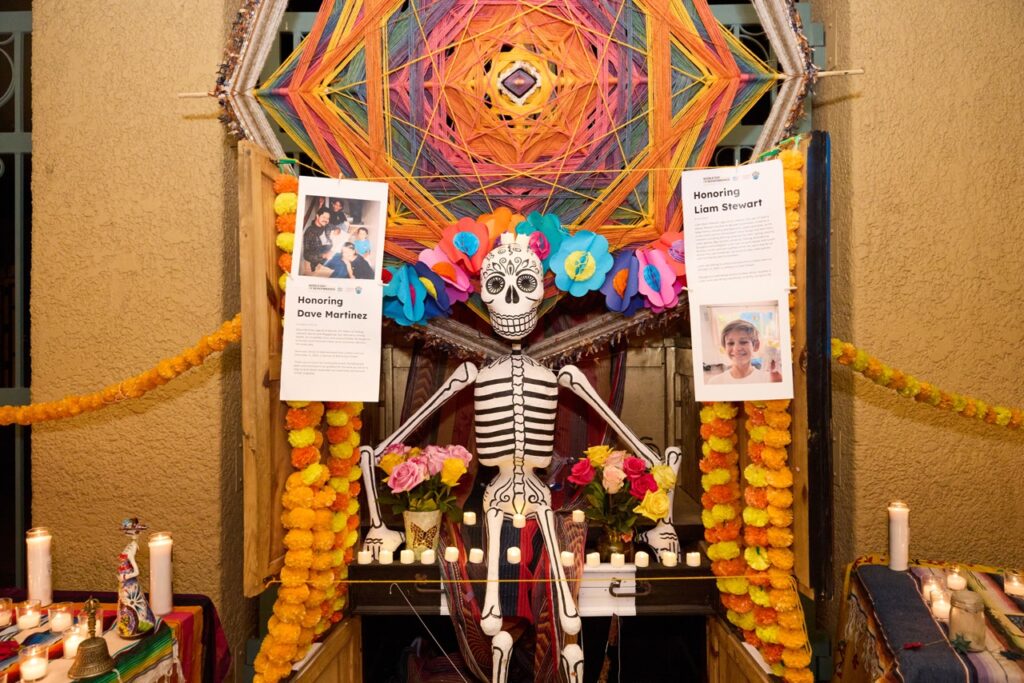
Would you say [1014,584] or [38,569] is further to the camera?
[38,569]

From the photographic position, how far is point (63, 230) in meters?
2.59

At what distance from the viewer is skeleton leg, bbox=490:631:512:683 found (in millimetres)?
2047

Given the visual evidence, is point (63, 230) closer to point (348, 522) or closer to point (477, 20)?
point (348, 522)

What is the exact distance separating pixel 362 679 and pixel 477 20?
2.70 meters

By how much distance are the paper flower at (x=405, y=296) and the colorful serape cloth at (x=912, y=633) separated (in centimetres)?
187

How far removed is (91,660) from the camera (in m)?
1.55

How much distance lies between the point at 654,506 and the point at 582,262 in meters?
0.93

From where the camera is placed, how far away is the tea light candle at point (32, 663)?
1.54m

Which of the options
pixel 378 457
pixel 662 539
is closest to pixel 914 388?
pixel 662 539

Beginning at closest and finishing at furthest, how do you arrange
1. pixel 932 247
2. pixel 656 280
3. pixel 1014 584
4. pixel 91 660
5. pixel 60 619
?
pixel 91 660
pixel 60 619
pixel 1014 584
pixel 656 280
pixel 932 247

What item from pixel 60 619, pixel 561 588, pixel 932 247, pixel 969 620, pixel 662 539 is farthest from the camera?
pixel 932 247

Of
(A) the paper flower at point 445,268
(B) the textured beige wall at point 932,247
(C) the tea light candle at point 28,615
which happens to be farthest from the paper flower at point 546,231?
(C) the tea light candle at point 28,615

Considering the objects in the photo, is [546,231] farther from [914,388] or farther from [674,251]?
[914,388]

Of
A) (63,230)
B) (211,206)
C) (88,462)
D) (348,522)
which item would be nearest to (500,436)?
(348,522)
